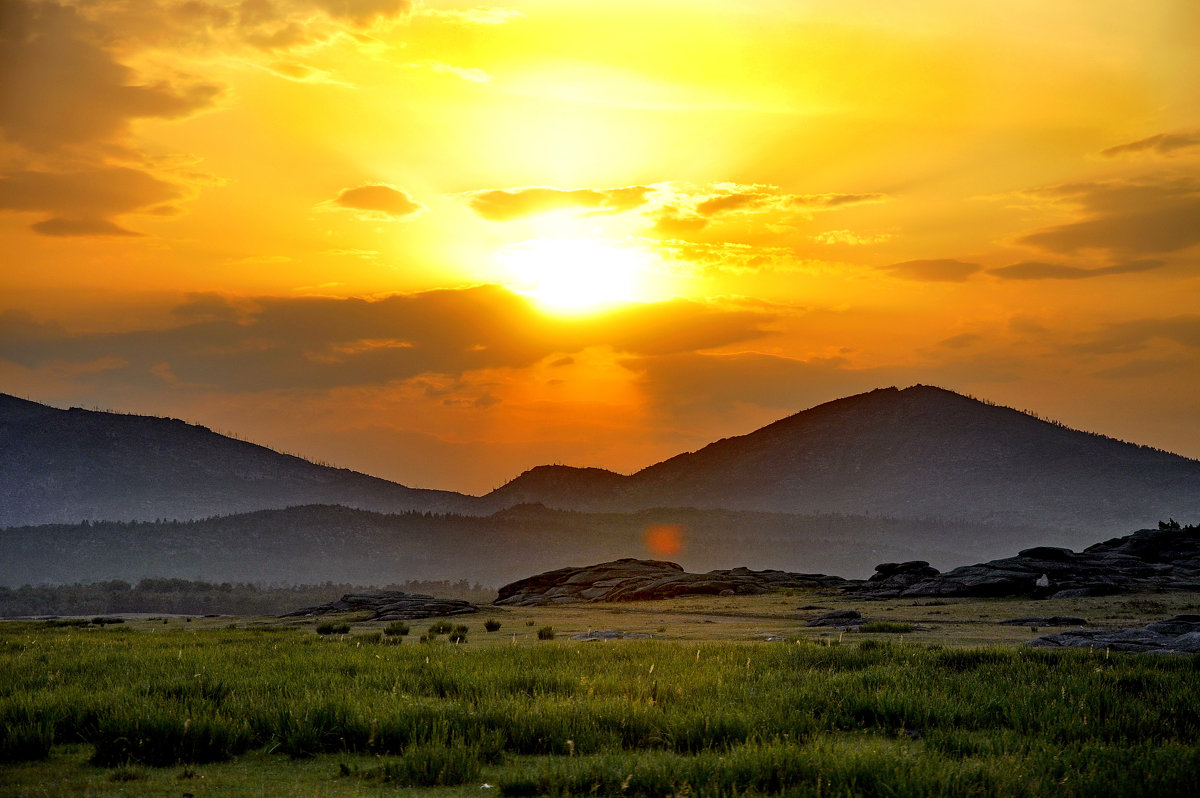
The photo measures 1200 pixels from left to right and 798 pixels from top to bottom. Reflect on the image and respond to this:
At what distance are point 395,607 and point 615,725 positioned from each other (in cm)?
5401

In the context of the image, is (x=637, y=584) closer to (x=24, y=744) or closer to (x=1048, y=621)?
(x=1048, y=621)

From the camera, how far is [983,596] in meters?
58.3

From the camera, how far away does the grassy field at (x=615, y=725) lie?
33.3 feet

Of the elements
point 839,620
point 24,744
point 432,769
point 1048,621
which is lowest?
point 839,620

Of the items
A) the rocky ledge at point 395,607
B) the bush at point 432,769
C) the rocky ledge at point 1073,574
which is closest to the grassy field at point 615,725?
the bush at point 432,769

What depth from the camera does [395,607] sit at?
6438cm

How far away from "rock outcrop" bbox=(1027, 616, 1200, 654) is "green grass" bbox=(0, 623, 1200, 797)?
154 inches

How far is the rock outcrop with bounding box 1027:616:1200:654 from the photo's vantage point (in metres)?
23.0

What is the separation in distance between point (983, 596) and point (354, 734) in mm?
52995

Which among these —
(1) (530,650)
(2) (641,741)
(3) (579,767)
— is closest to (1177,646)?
(1) (530,650)

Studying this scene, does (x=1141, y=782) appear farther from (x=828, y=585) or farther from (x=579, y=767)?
(x=828, y=585)

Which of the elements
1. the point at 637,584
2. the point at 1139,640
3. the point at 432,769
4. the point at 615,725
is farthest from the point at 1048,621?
the point at 637,584

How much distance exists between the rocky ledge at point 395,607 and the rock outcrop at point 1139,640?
129ft

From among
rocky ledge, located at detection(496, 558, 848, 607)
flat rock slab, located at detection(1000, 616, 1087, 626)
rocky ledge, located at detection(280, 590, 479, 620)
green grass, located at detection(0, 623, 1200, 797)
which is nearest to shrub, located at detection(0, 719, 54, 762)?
green grass, located at detection(0, 623, 1200, 797)
